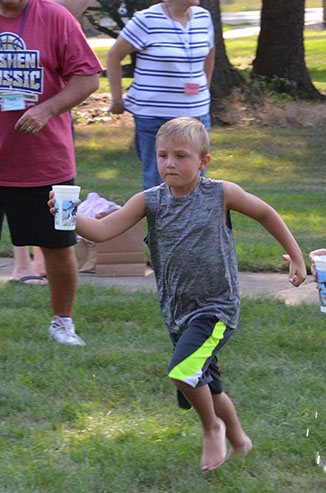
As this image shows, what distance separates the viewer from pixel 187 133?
3.08 m

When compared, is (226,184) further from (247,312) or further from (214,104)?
(214,104)

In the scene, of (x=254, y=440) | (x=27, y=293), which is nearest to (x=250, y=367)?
(x=254, y=440)

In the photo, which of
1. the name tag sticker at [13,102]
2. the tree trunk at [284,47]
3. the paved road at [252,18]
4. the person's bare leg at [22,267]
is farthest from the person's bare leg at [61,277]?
the paved road at [252,18]

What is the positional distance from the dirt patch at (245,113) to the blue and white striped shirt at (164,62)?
332 inches

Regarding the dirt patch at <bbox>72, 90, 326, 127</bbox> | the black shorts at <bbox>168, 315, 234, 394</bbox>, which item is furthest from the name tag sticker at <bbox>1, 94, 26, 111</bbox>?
the dirt patch at <bbox>72, 90, 326, 127</bbox>

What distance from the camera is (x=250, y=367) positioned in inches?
166

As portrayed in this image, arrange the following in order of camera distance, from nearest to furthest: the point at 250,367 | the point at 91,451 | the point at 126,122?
the point at 91,451, the point at 250,367, the point at 126,122

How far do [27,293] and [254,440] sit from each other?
8.57ft

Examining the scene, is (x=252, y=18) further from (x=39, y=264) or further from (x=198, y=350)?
(x=198, y=350)

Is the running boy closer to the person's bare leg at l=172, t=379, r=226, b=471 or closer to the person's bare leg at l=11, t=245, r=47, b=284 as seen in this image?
the person's bare leg at l=172, t=379, r=226, b=471

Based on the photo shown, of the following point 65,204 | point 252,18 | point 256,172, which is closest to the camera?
point 65,204

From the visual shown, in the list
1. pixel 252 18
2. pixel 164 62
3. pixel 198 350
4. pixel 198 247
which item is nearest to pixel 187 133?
pixel 198 247

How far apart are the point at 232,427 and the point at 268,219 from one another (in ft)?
2.79

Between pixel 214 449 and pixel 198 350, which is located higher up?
pixel 198 350
